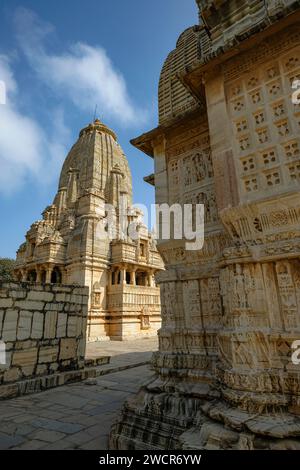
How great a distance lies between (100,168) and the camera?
2858 cm

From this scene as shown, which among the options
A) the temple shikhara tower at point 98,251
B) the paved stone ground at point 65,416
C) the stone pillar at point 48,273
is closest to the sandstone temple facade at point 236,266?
the paved stone ground at point 65,416

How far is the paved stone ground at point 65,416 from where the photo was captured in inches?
143

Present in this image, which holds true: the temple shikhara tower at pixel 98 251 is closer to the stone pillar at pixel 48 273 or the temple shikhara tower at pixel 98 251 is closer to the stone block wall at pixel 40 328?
the stone pillar at pixel 48 273

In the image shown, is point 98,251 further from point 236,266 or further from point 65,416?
point 236,266

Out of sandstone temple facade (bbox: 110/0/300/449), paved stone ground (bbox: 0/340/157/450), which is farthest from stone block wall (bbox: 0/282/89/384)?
sandstone temple facade (bbox: 110/0/300/449)

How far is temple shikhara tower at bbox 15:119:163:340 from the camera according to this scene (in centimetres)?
1942

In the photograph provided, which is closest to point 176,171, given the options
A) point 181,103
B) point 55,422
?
point 181,103

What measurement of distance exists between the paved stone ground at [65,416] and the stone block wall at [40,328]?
2.12ft

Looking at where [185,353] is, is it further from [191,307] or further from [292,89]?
[292,89]

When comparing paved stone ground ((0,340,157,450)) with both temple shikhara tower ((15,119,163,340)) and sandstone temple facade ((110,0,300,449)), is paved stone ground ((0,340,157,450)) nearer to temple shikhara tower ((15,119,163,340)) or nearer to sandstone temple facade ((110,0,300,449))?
sandstone temple facade ((110,0,300,449))

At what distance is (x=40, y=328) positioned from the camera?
680cm

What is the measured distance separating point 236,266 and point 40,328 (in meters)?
5.40

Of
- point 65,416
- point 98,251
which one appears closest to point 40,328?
point 65,416

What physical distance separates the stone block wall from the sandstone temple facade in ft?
11.7
